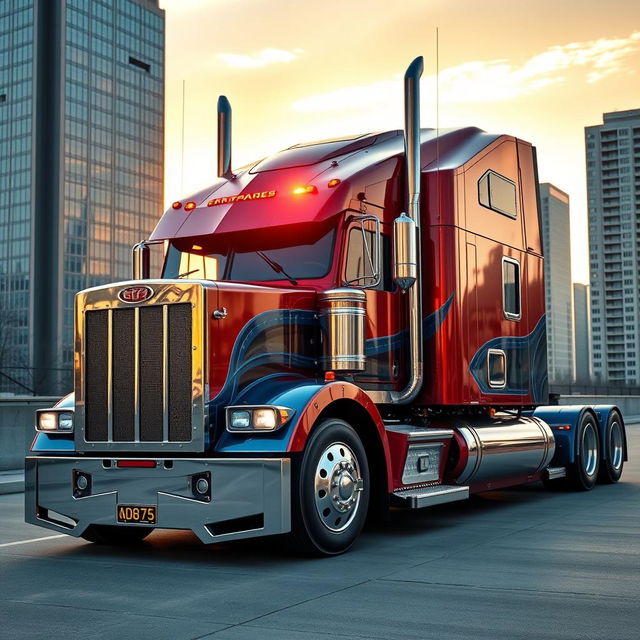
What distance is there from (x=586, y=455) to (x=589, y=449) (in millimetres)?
174

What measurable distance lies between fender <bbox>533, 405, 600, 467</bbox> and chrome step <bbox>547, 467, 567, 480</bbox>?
0.13 m

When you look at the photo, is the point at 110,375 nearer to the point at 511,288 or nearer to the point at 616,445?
the point at 511,288

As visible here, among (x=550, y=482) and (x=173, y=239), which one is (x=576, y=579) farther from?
(x=550, y=482)

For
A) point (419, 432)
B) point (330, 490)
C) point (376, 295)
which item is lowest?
point (330, 490)

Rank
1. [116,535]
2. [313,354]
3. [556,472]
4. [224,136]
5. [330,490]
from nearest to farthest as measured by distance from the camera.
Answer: [330,490] → [313,354] → [116,535] → [224,136] → [556,472]

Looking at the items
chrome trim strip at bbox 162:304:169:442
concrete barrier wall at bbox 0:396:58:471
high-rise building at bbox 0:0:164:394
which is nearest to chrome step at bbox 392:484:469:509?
chrome trim strip at bbox 162:304:169:442

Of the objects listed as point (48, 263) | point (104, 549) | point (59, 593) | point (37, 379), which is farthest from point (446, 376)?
point (48, 263)

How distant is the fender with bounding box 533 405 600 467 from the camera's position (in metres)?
13.8

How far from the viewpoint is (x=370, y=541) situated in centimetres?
949

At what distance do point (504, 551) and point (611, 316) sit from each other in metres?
184

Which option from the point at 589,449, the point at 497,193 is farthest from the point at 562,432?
the point at 497,193

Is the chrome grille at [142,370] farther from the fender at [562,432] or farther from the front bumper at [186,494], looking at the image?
the fender at [562,432]

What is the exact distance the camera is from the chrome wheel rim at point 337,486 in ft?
27.6

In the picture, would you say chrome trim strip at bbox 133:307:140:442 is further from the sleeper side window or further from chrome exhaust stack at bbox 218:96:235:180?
the sleeper side window
